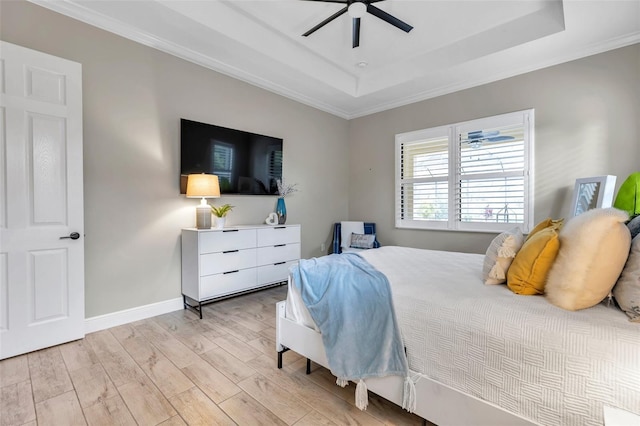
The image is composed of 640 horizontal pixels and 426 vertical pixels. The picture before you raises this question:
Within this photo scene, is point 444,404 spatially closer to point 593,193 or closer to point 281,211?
point 593,193

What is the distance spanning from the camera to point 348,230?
470 centimetres

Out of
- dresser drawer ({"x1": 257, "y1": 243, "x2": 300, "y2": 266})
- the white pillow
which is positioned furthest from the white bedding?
the white pillow

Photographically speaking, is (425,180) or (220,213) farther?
(425,180)

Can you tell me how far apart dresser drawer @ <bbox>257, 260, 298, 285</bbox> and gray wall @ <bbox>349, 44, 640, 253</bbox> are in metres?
1.94

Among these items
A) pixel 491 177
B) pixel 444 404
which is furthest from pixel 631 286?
pixel 491 177

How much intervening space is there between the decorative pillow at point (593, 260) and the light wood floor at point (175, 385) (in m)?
0.99

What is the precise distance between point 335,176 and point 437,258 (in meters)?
2.86

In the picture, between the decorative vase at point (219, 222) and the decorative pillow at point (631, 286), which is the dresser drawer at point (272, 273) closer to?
the decorative vase at point (219, 222)

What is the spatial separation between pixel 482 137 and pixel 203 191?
352cm

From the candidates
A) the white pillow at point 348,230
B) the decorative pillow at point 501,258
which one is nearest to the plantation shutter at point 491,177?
the white pillow at point 348,230

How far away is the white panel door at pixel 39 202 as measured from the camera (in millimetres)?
2115

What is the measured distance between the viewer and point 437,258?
8.13ft

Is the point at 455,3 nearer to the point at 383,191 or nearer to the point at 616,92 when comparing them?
the point at 616,92

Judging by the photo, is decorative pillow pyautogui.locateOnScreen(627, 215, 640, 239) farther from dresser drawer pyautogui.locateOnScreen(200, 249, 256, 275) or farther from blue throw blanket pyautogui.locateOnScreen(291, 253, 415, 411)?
dresser drawer pyautogui.locateOnScreen(200, 249, 256, 275)
